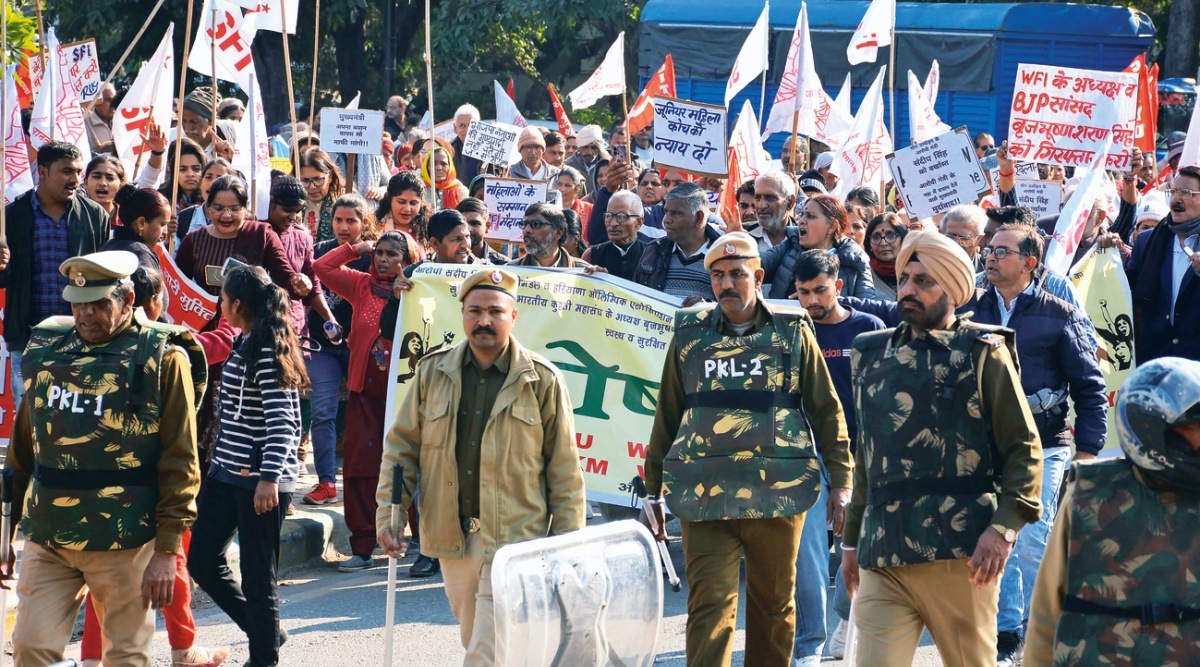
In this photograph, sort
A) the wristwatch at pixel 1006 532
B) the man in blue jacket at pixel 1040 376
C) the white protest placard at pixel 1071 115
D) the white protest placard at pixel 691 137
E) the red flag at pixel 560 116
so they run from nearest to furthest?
1. the wristwatch at pixel 1006 532
2. the man in blue jacket at pixel 1040 376
3. the white protest placard at pixel 691 137
4. the white protest placard at pixel 1071 115
5. the red flag at pixel 560 116

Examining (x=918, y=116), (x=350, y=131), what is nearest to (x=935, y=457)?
(x=350, y=131)

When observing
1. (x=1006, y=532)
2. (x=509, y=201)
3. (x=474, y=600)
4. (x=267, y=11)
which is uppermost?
(x=267, y=11)

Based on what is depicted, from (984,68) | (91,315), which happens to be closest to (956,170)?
(91,315)

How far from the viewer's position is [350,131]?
1303 cm

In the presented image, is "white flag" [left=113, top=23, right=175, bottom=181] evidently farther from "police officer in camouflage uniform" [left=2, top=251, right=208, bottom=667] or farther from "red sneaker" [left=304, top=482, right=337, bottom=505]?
"police officer in camouflage uniform" [left=2, top=251, right=208, bottom=667]

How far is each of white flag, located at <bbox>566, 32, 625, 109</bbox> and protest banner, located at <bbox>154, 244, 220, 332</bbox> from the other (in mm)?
6910

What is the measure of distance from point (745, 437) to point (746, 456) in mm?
70

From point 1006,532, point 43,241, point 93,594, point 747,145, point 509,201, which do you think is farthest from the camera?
point 747,145

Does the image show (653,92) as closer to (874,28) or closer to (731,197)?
(874,28)

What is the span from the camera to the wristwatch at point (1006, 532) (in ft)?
15.8

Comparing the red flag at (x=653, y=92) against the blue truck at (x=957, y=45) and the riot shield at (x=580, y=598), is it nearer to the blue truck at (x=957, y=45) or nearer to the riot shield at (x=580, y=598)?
the blue truck at (x=957, y=45)

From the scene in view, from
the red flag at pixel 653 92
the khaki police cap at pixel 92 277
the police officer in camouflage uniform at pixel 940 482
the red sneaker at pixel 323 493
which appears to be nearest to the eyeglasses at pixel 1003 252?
the police officer in camouflage uniform at pixel 940 482

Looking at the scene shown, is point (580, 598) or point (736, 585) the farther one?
point (736, 585)

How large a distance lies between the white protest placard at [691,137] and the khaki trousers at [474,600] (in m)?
5.72
